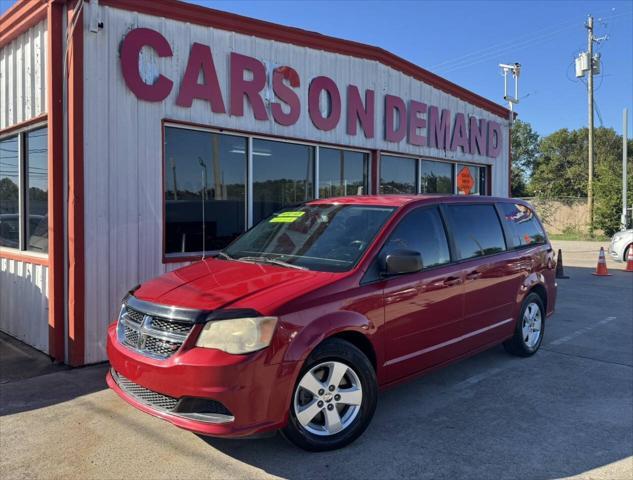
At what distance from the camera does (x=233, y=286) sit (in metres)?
3.77

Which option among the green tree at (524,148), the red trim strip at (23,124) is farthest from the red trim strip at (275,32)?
the green tree at (524,148)

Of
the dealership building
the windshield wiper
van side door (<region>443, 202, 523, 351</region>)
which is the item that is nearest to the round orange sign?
the dealership building

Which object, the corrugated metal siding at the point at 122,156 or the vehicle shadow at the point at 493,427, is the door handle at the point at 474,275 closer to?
the vehicle shadow at the point at 493,427

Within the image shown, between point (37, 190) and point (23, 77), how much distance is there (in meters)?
1.37

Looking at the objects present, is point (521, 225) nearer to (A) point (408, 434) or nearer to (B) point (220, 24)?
(A) point (408, 434)

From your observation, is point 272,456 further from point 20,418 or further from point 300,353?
point 20,418

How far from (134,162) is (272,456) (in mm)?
3783

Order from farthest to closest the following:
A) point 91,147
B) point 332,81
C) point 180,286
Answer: point 332,81, point 91,147, point 180,286

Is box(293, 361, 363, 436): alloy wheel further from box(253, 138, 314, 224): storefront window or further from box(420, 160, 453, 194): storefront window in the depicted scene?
box(420, 160, 453, 194): storefront window

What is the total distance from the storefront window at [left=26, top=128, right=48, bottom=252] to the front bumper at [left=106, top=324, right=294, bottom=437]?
3.69 meters

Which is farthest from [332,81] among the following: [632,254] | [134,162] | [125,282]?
[632,254]

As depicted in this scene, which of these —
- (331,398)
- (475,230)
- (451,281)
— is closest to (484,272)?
(475,230)

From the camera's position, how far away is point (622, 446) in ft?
12.7

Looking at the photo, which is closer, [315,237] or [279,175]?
[315,237]
